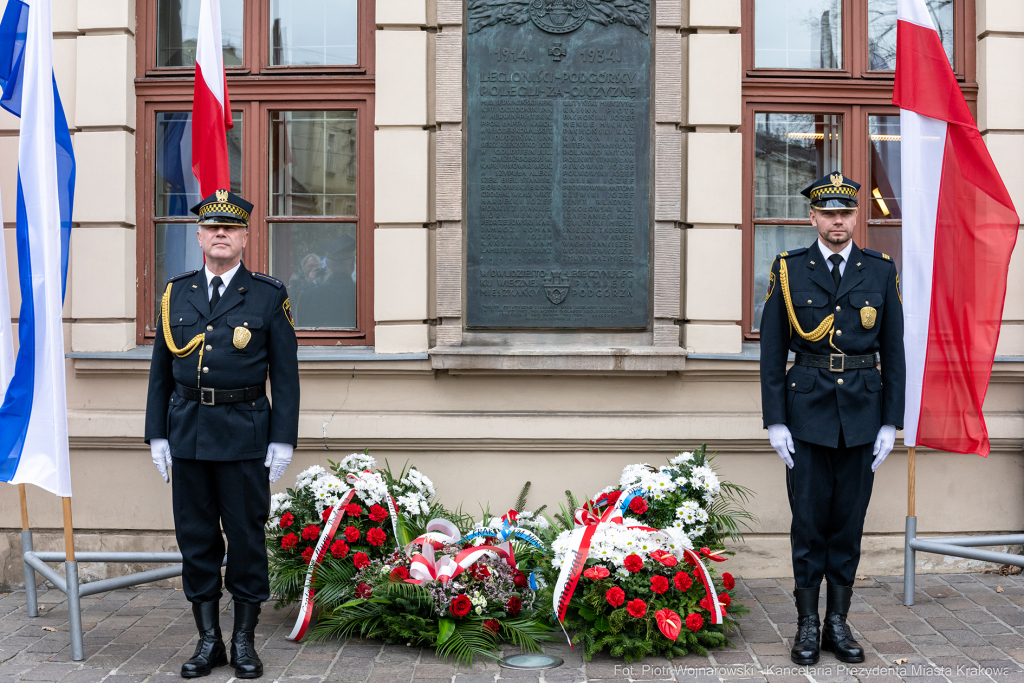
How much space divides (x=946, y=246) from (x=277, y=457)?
11.5 ft

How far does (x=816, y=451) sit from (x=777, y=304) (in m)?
0.67

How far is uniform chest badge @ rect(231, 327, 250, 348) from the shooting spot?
3799mm

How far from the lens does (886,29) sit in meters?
5.50

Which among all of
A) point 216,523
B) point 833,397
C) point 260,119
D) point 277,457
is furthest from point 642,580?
point 260,119

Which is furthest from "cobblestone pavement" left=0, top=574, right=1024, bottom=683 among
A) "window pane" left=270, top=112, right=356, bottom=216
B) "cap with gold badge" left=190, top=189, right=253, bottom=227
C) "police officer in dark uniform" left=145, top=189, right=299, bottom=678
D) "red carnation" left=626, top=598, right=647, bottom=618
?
"window pane" left=270, top=112, right=356, bottom=216

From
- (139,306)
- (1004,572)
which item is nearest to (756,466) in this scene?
(1004,572)

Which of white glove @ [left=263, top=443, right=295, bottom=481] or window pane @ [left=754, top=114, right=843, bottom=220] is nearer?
white glove @ [left=263, top=443, right=295, bottom=481]

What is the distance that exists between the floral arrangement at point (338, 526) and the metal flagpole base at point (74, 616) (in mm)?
850

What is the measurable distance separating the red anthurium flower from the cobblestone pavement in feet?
0.47

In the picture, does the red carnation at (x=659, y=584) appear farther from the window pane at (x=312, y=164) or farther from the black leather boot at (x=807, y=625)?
the window pane at (x=312, y=164)

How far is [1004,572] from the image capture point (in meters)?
5.19

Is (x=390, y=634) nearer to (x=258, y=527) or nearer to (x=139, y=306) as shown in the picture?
(x=258, y=527)

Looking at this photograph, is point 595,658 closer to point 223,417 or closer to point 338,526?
point 338,526

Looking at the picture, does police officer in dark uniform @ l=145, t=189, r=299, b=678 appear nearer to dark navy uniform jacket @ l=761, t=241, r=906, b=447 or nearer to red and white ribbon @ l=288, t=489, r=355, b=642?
red and white ribbon @ l=288, t=489, r=355, b=642
